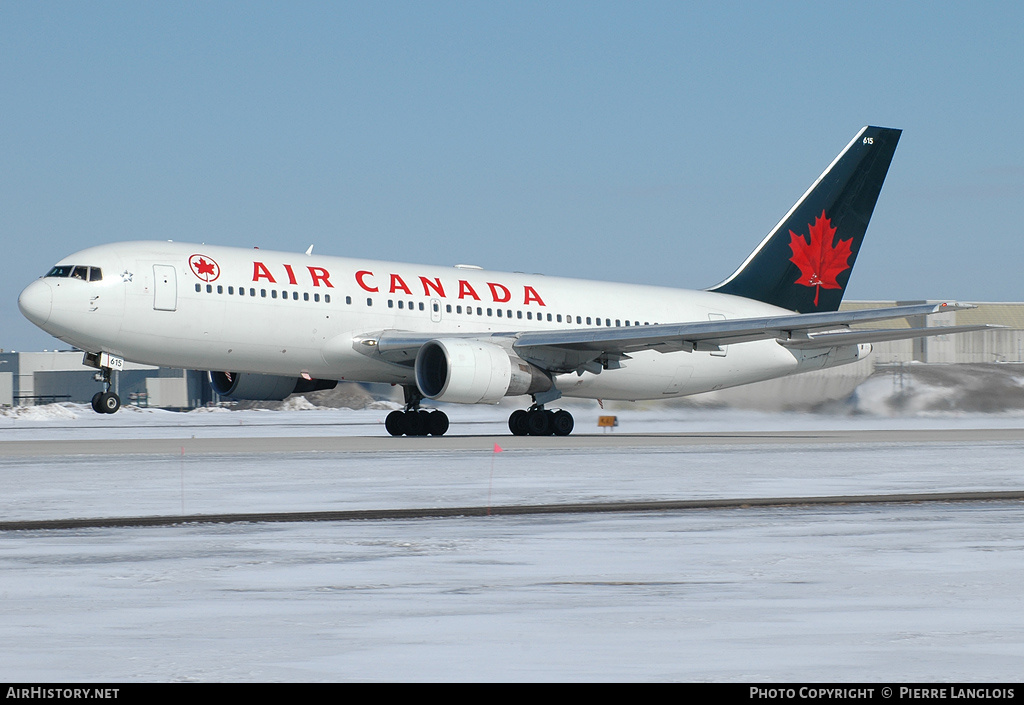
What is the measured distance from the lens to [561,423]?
31328mm

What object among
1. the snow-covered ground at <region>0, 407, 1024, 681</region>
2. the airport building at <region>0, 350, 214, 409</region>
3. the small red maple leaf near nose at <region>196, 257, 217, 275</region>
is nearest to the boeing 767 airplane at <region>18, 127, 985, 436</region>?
the small red maple leaf near nose at <region>196, 257, 217, 275</region>

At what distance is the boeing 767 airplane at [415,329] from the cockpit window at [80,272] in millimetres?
32

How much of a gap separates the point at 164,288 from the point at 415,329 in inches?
245

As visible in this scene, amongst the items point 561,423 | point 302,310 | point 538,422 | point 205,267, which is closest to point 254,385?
point 302,310

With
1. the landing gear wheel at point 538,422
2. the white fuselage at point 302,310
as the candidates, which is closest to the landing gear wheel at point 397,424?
the white fuselage at point 302,310

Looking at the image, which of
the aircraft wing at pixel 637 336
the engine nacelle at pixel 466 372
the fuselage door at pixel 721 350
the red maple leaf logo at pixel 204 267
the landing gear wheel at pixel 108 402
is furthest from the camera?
the fuselage door at pixel 721 350

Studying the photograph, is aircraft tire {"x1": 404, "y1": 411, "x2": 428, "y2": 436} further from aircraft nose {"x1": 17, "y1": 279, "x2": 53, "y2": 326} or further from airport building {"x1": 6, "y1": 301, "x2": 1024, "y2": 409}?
airport building {"x1": 6, "y1": 301, "x2": 1024, "y2": 409}

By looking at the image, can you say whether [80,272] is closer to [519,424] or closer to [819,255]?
[519,424]

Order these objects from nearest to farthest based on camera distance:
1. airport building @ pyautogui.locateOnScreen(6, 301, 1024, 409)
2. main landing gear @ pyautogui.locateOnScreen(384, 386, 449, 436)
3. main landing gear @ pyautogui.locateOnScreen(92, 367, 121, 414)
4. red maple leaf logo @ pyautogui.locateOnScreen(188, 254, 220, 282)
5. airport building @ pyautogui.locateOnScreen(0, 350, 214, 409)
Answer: main landing gear @ pyautogui.locateOnScreen(92, 367, 121, 414), red maple leaf logo @ pyautogui.locateOnScreen(188, 254, 220, 282), main landing gear @ pyautogui.locateOnScreen(384, 386, 449, 436), airport building @ pyautogui.locateOnScreen(6, 301, 1024, 409), airport building @ pyautogui.locateOnScreen(0, 350, 214, 409)

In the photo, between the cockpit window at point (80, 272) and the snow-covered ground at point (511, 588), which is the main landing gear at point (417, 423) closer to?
the cockpit window at point (80, 272)

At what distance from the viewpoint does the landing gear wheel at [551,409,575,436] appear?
103ft

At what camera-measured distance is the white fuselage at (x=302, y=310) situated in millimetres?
28219

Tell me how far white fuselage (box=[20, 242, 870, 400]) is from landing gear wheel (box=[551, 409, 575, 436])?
1310 mm

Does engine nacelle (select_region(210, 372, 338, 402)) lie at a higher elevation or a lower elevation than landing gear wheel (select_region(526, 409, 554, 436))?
higher
